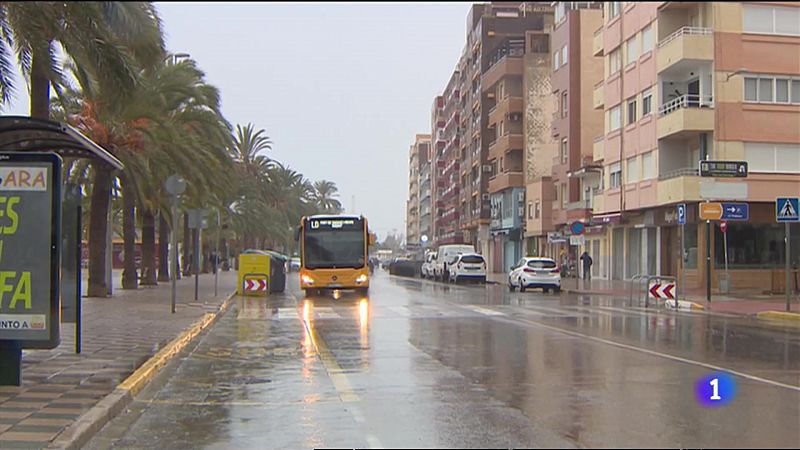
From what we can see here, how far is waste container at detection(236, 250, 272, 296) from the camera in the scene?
33906mm

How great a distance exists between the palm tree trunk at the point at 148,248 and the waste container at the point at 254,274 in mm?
5891

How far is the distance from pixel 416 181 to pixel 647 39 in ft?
481

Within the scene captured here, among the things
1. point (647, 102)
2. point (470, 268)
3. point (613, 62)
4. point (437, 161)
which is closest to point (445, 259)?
point (470, 268)

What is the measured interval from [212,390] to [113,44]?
20.4 feet

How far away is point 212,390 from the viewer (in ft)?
34.9

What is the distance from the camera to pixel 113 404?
29.6 feet

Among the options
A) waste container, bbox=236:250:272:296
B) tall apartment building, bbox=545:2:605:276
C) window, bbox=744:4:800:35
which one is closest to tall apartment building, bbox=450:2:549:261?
tall apartment building, bbox=545:2:605:276

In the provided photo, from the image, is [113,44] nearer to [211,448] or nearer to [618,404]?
[211,448]

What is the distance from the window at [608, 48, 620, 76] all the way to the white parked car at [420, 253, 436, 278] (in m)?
17.8

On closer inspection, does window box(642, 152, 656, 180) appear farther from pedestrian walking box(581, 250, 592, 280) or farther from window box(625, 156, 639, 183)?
pedestrian walking box(581, 250, 592, 280)

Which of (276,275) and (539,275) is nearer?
(539,275)

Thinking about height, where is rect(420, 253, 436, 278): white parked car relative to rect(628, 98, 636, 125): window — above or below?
below

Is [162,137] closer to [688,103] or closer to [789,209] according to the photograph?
[789,209]

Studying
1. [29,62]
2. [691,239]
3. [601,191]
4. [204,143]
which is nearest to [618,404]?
[29,62]
